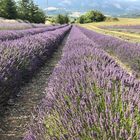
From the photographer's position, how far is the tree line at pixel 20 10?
7150cm

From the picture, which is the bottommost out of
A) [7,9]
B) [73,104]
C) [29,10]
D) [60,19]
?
[60,19]

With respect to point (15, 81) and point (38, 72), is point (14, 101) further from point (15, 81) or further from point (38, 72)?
point (38, 72)

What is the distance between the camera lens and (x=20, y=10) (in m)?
89.3

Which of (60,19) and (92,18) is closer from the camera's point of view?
(60,19)

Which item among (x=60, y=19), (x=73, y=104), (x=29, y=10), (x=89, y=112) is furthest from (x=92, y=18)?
(x=89, y=112)

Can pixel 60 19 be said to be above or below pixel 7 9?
below

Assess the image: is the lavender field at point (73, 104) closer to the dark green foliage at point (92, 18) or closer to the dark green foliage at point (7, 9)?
the dark green foliage at point (7, 9)

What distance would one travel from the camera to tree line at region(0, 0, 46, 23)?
71500 mm

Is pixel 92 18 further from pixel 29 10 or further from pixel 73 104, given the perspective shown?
pixel 73 104

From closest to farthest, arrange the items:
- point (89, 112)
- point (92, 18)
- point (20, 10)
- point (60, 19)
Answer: point (89, 112)
point (20, 10)
point (60, 19)
point (92, 18)

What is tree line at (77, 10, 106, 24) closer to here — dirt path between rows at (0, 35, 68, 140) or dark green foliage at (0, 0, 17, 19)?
dark green foliage at (0, 0, 17, 19)

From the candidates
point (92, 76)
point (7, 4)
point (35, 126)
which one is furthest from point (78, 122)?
point (7, 4)

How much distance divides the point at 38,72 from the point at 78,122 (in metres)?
7.81

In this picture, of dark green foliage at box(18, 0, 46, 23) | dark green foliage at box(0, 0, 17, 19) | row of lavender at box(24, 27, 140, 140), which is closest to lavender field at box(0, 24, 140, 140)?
row of lavender at box(24, 27, 140, 140)
